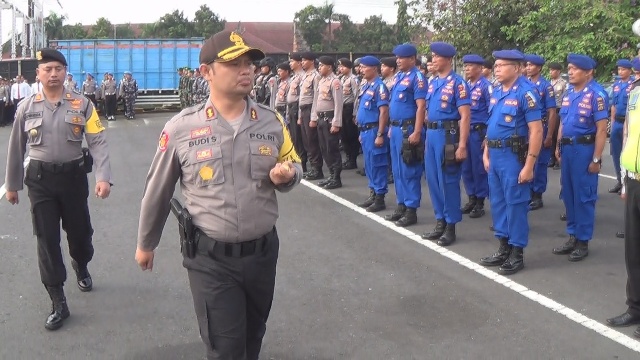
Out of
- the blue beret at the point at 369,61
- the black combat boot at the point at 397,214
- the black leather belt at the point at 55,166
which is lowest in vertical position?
the black combat boot at the point at 397,214

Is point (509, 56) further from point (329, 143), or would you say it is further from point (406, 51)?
point (329, 143)

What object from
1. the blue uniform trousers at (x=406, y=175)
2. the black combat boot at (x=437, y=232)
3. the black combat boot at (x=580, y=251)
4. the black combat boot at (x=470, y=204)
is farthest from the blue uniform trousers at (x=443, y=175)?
the black combat boot at (x=470, y=204)

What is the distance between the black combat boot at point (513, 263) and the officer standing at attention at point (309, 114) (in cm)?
512

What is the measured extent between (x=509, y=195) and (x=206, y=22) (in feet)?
178

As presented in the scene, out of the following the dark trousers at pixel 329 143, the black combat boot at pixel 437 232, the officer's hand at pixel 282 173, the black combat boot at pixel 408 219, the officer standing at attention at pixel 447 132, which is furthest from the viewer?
the dark trousers at pixel 329 143

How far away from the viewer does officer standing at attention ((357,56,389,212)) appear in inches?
337

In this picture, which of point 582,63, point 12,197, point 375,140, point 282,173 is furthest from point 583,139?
point 12,197

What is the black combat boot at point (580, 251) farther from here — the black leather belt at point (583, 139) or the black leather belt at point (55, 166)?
the black leather belt at point (55, 166)

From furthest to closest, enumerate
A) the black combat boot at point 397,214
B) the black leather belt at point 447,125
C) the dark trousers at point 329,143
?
the dark trousers at point 329,143 < the black combat boot at point 397,214 < the black leather belt at point 447,125

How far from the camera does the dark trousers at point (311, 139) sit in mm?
10930

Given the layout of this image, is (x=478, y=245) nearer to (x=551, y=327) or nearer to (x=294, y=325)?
(x=551, y=327)

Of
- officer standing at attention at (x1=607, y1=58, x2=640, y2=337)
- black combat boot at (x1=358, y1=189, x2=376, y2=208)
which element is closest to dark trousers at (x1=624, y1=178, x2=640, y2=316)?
officer standing at attention at (x1=607, y1=58, x2=640, y2=337)

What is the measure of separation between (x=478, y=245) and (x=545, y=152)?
2.47 meters

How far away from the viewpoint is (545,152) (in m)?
8.83
